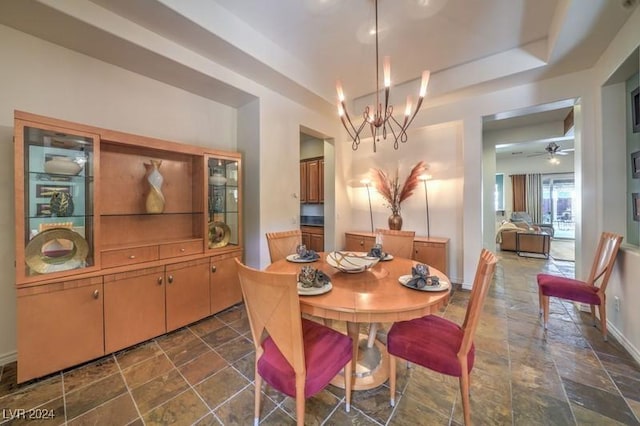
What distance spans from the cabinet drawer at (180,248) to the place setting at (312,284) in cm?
163

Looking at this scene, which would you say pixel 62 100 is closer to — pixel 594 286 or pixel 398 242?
pixel 398 242

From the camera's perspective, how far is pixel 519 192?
8.58 meters

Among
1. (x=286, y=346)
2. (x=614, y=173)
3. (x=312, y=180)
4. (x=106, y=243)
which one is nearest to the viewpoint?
(x=286, y=346)

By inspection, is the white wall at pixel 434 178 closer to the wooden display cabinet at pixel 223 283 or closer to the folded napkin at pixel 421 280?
the folded napkin at pixel 421 280

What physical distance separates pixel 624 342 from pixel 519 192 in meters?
8.17

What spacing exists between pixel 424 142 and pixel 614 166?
2155 mm

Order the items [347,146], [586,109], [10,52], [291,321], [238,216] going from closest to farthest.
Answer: [291,321]
[10,52]
[586,109]
[238,216]
[347,146]

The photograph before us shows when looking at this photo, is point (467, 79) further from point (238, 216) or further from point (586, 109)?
point (238, 216)

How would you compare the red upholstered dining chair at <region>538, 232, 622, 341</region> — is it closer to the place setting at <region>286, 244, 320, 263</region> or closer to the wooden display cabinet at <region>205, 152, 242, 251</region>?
the place setting at <region>286, 244, 320, 263</region>

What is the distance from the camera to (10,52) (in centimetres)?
183

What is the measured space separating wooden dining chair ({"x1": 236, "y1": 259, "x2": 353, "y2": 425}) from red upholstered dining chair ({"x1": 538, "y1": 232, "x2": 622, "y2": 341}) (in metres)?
2.43

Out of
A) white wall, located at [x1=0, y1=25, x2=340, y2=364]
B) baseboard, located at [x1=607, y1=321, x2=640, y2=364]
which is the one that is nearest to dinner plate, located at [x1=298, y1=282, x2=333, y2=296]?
white wall, located at [x1=0, y1=25, x2=340, y2=364]

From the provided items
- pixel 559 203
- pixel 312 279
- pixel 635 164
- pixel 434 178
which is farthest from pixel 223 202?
pixel 559 203

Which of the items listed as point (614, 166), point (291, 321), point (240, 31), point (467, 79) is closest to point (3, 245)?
point (291, 321)
